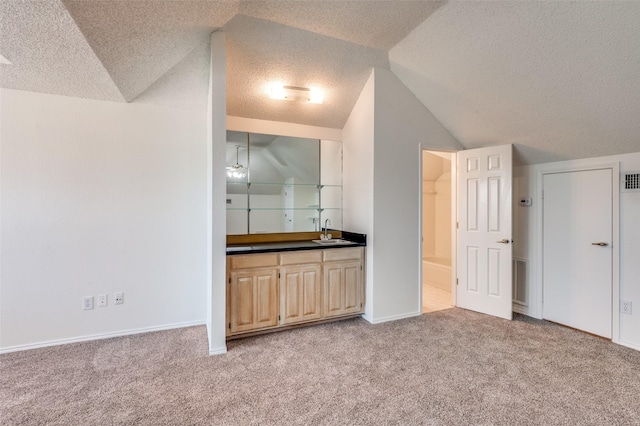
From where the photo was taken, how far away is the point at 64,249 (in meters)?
2.70

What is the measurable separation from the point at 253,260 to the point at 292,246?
439mm

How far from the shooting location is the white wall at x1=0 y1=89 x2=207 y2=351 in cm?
255

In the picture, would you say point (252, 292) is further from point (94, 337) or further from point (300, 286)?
point (94, 337)

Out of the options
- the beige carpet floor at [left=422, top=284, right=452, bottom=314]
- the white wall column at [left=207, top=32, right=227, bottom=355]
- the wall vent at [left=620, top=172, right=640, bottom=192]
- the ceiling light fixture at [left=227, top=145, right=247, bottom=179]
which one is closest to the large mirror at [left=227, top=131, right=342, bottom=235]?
the ceiling light fixture at [left=227, top=145, right=247, bottom=179]

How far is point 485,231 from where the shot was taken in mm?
3484

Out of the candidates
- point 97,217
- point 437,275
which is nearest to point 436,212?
point 437,275

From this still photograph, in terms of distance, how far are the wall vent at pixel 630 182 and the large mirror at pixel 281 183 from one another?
2.81m

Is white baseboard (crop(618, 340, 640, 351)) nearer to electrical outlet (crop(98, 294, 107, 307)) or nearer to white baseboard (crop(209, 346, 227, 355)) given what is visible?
white baseboard (crop(209, 346, 227, 355))

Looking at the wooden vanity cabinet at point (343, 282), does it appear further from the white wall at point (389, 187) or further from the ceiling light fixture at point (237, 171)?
the ceiling light fixture at point (237, 171)

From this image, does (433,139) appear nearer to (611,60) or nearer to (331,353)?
(611,60)

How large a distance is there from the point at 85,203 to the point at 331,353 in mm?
2676

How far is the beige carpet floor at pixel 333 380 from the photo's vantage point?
1.76 m

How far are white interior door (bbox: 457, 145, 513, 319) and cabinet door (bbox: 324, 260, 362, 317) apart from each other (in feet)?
4.69

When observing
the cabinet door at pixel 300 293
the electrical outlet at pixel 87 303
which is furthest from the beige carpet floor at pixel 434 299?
the electrical outlet at pixel 87 303
